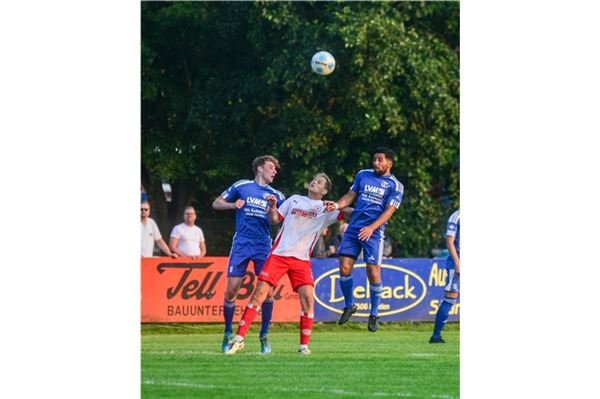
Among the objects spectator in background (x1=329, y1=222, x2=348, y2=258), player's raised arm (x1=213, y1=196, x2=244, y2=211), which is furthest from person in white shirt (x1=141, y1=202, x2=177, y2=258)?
player's raised arm (x1=213, y1=196, x2=244, y2=211)

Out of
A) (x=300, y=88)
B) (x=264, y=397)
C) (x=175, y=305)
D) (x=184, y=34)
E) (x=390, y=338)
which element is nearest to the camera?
(x=264, y=397)

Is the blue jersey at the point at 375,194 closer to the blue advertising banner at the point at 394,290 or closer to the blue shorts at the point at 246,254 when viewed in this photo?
the blue shorts at the point at 246,254

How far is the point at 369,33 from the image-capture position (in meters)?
17.1

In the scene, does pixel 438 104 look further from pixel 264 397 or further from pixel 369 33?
pixel 264 397

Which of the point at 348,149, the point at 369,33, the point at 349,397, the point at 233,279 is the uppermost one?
the point at 369,33

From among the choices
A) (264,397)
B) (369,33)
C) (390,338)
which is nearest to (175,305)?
(390,338)

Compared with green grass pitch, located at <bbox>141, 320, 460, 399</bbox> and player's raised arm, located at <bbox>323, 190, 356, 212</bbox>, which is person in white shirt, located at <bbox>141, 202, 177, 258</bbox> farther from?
player's raised arm, located at <bbox>323, 190, 356, 212</bbox>

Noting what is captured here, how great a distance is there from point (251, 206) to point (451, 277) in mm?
2644

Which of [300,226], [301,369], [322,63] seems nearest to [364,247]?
[300,226]

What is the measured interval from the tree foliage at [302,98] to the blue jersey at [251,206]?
5.17 m

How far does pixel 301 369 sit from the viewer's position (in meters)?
10.5

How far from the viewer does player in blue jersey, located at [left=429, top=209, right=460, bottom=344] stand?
506 inches

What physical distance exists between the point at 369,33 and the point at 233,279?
6.17 metres
